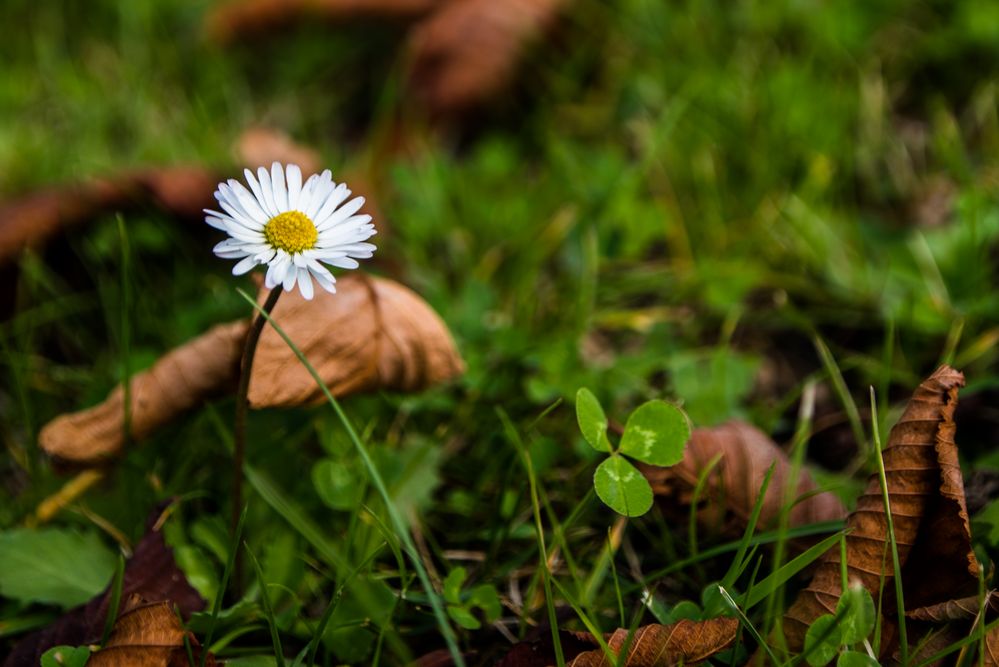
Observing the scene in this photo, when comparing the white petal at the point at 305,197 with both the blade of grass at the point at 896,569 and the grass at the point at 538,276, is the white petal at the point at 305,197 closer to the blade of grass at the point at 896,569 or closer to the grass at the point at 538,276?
the grass at the point at 538,276

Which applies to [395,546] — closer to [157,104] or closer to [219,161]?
[219,161]

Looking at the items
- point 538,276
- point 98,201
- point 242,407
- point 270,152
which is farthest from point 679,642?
point 270,152

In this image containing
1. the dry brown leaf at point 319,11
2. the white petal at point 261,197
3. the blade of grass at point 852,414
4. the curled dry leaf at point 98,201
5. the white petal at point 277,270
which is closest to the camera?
the white petal at point 277,270

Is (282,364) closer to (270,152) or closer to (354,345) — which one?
(354,345)

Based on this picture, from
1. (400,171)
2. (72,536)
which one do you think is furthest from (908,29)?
(72,536)

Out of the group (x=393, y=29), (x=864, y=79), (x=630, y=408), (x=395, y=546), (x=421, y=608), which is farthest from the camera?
(x=393, y=29)

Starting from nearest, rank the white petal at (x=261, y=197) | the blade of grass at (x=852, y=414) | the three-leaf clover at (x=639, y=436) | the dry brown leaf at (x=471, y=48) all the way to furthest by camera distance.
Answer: the white petal at (x=261, y=197), the three-leaf clover at (x=639, y=436), the blade of grass at (x=852, y=414), the dry brown leaf at (x=471, y=48)

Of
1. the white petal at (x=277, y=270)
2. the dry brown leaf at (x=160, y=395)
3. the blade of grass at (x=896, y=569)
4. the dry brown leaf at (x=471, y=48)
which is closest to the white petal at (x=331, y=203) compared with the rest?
the white petal at (x=277, y=270)
